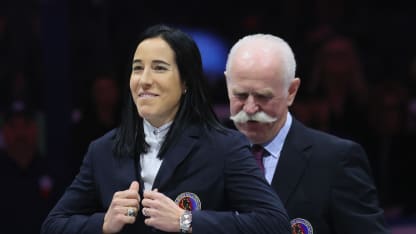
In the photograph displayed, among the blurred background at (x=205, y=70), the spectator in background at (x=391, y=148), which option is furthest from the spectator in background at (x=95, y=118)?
the spectator in background at (x=391, y=148)

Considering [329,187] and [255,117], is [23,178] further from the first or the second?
[329,187]

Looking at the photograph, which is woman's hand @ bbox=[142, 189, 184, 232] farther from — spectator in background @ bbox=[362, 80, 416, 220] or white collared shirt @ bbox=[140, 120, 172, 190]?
spectator in background @ bbox=[362, 80, 416, 220]

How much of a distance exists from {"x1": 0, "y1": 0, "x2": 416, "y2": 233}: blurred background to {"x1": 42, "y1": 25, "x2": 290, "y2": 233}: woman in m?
2.48

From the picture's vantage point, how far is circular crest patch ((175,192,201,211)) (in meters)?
2.06

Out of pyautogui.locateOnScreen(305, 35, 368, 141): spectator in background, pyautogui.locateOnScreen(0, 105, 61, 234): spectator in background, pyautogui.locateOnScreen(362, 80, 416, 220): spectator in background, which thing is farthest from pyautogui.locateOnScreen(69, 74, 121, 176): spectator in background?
pyautogui.locateOnScreen(362, 80, 416, 220): spectator in background

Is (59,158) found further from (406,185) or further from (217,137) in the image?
(217,137)

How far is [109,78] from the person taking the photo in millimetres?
4973

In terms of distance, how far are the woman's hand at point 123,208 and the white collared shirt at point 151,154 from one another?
60 millimetres

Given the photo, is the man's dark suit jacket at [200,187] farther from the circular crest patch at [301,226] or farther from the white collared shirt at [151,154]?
the circular crest patch at [301,226]

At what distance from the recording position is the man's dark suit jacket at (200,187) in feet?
6.66

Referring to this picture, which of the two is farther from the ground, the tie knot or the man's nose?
the man's nose

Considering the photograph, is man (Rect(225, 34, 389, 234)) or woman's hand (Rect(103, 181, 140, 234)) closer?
woman's hand (Rect(103, 181, 140, 234))

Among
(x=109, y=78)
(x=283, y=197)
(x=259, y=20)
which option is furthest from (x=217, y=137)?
(x=259, y=20)

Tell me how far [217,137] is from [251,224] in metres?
0.25
